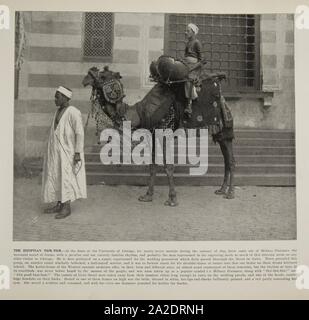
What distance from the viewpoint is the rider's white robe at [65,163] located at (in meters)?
3.09

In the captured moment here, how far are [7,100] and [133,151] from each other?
2.73 ft

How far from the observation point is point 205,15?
10.2 feet

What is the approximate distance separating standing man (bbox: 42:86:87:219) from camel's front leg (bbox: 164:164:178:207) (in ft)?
1.71

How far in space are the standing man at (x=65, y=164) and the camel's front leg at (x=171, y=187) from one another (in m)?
0.52

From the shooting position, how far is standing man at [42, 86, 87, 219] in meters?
3.09

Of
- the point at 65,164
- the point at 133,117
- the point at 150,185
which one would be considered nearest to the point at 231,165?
the point at 150,185

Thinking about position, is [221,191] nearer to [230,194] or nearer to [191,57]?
[230,194]

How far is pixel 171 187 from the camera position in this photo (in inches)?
125

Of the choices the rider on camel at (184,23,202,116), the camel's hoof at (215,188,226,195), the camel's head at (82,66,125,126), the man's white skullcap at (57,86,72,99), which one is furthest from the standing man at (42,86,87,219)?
the camel's hoof at (215,188,226,195)

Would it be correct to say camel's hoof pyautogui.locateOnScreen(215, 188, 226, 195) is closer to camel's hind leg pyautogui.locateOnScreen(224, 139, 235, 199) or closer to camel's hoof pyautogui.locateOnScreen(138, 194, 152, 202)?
camel's hind leg pyautogui.locateOnScreen(224, 139, 235, 199)

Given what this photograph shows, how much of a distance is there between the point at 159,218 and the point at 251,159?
710mm

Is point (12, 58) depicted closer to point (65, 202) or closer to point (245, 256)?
point (65, 202)

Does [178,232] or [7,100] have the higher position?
[7,100]
